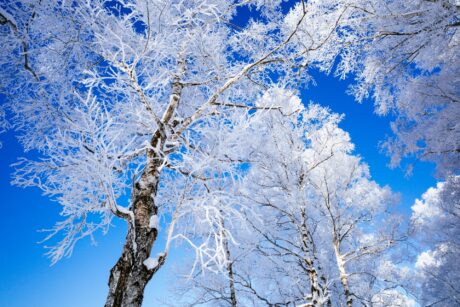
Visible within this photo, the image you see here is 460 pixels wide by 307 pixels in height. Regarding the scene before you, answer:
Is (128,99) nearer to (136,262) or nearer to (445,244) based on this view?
(136,262)

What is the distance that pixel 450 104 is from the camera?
5.62 meters

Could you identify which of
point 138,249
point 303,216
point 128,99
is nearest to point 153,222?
point 138,249

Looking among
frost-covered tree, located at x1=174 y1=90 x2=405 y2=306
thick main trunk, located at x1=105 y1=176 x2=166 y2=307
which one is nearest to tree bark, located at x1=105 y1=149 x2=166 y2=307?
thick main trunk, located at x1=105 y1=176 x2=166 y2=307

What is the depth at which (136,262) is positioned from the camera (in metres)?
2.11

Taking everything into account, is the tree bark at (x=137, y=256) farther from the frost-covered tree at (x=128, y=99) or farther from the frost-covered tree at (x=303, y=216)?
the frost-covered tree at (x=303, y=216)

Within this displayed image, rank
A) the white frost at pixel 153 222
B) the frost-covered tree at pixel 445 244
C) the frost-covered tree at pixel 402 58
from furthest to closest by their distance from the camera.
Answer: the frost-covered tree at pixel 445 244 → the frost-covered tree at pixel 402 58 → the white frost at pixel 153 222

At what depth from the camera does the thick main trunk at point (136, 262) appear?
197 cm

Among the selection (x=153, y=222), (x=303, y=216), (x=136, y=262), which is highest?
(x=303, y=216)

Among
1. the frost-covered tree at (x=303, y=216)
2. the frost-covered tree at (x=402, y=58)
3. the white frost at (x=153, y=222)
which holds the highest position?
the frost-covered tree at (x=402, y=58)

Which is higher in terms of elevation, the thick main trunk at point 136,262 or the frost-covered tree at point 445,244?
the frost-covered tree at point 445,244

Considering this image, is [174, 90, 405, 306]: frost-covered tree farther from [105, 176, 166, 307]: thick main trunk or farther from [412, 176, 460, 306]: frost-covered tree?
[412, 176, 460, 306]: frost-covered tree

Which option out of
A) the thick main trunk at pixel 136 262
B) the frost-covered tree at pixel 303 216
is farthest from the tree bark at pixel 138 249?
the frost-covered tree at pixel 303 216

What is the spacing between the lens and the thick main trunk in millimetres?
1968

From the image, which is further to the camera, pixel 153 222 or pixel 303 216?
pixel 303 216
